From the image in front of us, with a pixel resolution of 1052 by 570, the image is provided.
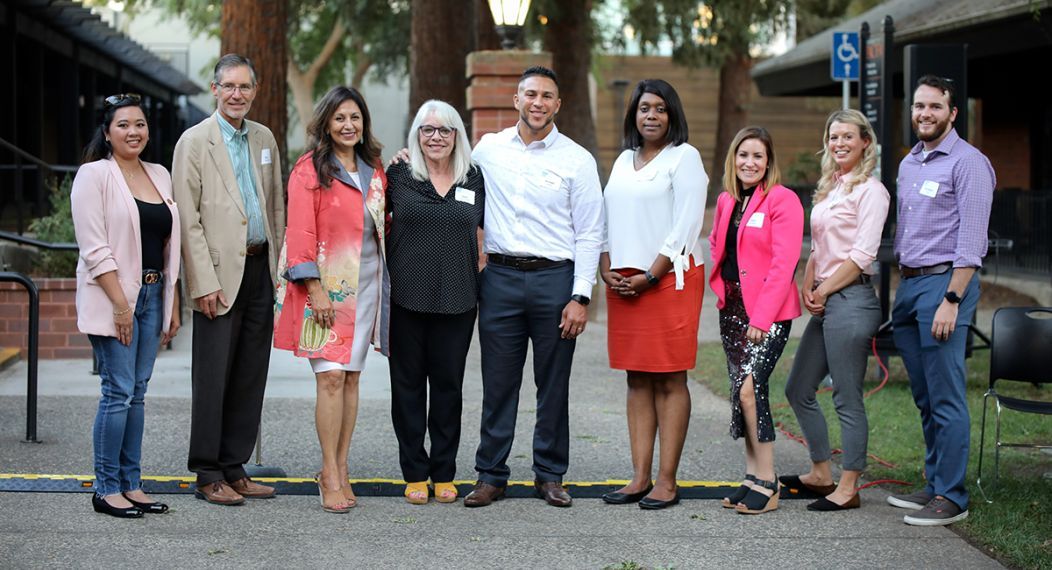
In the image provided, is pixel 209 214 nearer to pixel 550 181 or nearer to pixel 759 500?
pixel 550 181

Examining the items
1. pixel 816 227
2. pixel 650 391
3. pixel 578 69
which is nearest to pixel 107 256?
pixel 650 391

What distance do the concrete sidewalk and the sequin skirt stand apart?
0.44 meters

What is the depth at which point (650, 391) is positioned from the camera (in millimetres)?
6582

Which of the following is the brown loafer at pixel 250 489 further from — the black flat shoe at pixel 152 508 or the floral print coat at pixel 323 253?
the floral print coat at pixel 323 253

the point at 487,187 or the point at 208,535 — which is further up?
the point at 487,187

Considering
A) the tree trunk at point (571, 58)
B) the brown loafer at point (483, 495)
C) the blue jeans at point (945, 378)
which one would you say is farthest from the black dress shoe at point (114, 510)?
the tree trunk at point (571, 58)

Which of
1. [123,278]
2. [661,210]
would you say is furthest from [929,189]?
[123,278]

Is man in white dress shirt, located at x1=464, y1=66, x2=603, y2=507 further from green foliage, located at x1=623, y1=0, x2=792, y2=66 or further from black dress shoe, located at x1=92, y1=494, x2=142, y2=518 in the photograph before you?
green foliage, located at x1=623, y1=0, x2=792, y2=66

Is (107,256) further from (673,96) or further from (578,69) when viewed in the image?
(578,69)

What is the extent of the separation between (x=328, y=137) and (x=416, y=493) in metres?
1.75

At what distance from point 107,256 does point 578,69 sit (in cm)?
1949

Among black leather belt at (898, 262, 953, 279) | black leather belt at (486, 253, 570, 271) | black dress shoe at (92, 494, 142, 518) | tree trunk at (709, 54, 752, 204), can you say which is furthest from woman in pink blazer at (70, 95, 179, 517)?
tree trunk at (709, 54, 752, 204)

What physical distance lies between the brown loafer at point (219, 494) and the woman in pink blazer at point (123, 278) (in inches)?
10.1

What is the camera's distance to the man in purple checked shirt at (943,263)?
613cm
